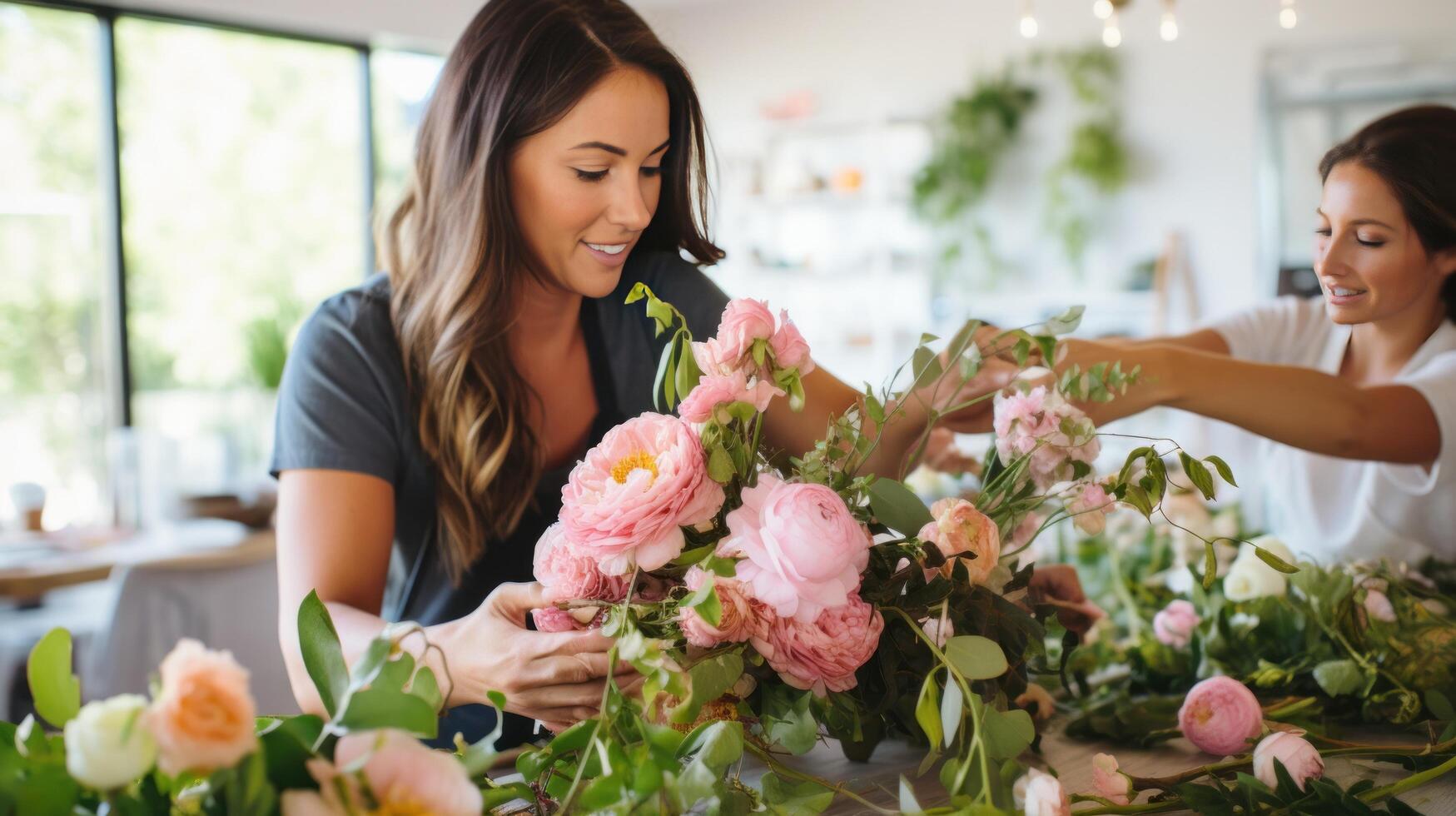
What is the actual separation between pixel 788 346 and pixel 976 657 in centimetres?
24

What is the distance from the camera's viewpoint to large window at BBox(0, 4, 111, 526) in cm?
475

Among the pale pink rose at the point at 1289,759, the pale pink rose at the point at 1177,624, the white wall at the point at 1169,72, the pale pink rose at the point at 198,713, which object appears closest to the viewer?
the pale pink rose at the point at 198,713

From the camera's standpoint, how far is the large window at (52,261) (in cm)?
475

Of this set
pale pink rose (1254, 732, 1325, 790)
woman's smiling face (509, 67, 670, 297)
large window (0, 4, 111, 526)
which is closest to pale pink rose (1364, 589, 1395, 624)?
pale pink rose (1254, 732, 1325, 790)

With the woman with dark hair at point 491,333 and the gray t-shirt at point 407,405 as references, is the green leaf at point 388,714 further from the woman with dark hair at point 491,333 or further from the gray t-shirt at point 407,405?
the gray t-shirt at point 407,405

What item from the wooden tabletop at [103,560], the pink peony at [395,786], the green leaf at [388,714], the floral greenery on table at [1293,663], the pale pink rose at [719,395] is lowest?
the wooden tabletop at [103,560]

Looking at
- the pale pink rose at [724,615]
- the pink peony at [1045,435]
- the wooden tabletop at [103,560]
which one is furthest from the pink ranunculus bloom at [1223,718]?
the wooden tabletop at [103,560]

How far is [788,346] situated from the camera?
30.5 inches

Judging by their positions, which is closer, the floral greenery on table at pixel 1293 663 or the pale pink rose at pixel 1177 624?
the floral greenery on table at pixel 1293 663

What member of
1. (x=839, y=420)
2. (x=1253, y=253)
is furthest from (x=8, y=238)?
(x=1253, y=253)

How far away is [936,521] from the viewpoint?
81cm

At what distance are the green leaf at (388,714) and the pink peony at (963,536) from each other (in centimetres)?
38

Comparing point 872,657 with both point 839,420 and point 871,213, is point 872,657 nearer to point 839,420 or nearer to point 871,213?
point 839,420

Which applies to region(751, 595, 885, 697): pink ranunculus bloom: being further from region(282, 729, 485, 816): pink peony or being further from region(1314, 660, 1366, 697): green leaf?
region(1314, 660, 1366, 697): green leaf
